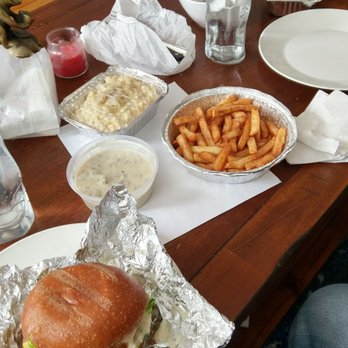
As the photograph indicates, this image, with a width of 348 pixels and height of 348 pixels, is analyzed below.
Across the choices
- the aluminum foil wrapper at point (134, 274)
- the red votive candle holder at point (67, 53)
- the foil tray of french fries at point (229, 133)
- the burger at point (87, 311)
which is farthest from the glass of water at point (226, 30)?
the burger at point (87, 311)

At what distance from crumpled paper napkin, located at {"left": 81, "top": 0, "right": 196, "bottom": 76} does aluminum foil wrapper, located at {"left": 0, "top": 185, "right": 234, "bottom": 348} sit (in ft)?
1.64

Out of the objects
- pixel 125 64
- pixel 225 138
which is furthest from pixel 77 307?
pixel 125 64

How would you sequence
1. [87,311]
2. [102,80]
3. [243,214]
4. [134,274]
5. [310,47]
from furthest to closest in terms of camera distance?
[310,47], [102,80], [243,214], [134,274], [87,311]

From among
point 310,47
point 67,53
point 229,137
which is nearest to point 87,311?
point 229,137

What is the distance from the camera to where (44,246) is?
0.86 meters

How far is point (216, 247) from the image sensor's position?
871 millimetres

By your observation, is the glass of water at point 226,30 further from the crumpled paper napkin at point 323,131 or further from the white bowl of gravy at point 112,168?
the white bowl of gravy at point 112,168

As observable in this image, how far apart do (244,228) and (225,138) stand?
0.67 feet

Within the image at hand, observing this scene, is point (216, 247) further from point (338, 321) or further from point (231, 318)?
point (338, 321)

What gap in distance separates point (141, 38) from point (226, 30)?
21 centimetres

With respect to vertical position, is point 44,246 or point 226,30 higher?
point 226,30

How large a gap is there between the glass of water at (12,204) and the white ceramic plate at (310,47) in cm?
65

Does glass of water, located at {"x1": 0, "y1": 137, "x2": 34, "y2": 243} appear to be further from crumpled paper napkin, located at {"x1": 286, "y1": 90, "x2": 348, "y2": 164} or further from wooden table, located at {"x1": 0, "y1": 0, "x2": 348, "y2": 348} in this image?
crumpled paper napkin, located at {"x1": 286, "y1": 90, "x2": 348, "y2": 164}

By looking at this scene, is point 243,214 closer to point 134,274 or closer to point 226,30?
point 134,274
